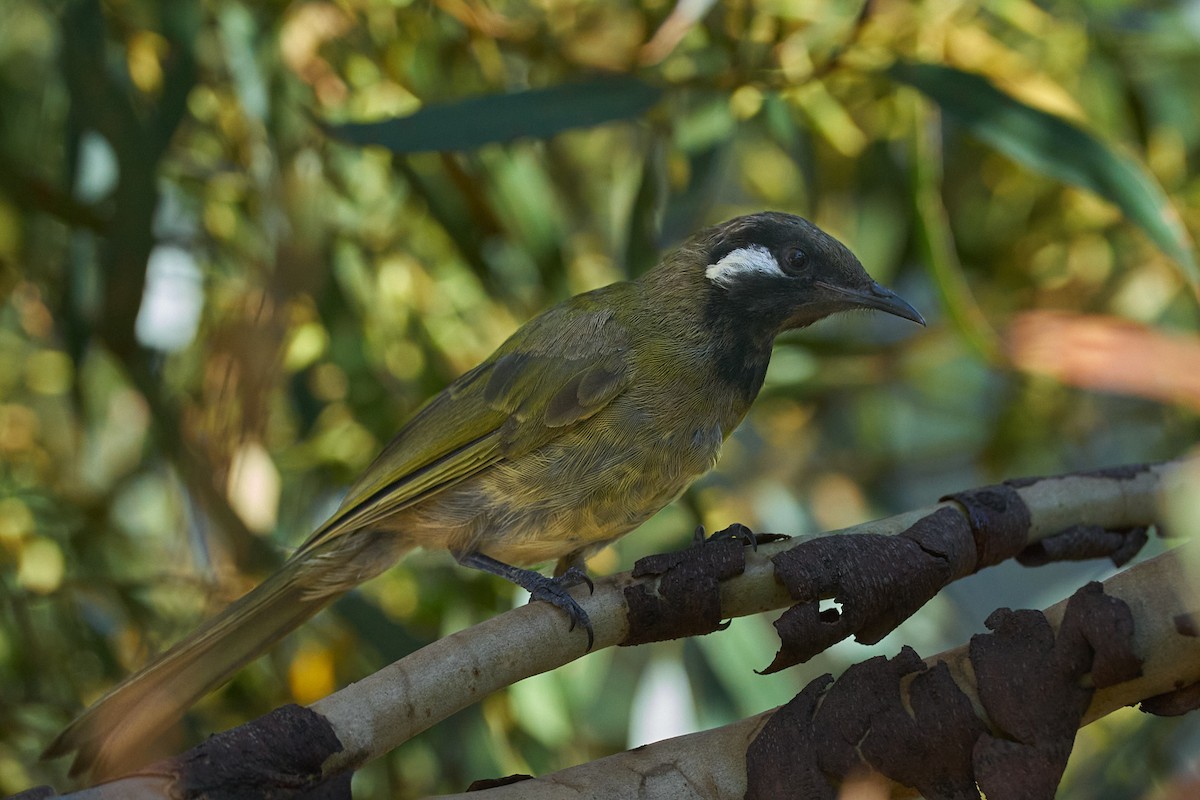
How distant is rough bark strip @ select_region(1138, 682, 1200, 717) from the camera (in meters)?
1.39

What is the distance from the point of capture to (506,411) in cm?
228

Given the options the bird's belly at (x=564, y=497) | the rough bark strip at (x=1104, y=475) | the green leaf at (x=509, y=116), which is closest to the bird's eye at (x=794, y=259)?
the bird's belly at (x=564, y=497)

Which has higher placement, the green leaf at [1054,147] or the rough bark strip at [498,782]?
the green leaf at [1054,147]

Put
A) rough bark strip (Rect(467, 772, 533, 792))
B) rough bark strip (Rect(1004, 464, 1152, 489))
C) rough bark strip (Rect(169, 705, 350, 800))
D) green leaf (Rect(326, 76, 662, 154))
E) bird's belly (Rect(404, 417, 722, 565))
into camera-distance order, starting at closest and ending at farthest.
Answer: rough bark strip (Rect(169, 705, 350, 800))
rough bark strip (Rect(467, 772, 533, 792))
rough bark strip (Rect(1004, 464, 1152, 489))
bird's belly (Rect(404, 417, 722, 565))
green leaf (Rect(326, 76, 662, 154))

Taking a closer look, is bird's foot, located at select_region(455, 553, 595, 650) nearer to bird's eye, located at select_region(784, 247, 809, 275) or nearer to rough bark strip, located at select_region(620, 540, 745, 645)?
rough bark strip, located at select_region(620, 540, 745, 645)

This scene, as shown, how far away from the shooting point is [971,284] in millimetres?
3477

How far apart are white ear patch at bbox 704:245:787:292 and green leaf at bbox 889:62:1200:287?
51 centimetres

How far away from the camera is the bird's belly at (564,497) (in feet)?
7.03

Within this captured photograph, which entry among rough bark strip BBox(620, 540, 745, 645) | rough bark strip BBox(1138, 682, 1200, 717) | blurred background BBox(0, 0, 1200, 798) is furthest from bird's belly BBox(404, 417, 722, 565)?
rough bark strip BBox(1138, 682, 1200, 717)

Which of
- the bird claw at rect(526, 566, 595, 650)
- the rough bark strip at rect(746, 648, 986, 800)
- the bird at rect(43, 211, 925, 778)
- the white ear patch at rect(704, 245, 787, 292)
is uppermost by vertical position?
the white ear patch at rect(704, 245, 787, 292)

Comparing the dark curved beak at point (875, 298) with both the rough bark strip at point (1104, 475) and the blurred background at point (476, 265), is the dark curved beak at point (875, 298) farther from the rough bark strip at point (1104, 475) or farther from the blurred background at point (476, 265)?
the rough bark strip at point (1104, 475)

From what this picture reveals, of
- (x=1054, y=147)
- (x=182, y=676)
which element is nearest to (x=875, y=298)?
(x=1054, y=147)

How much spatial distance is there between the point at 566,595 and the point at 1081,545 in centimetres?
73

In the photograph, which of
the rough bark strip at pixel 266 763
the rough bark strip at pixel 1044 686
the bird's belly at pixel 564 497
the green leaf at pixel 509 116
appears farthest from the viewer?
the green leaf at pixel 509 116
